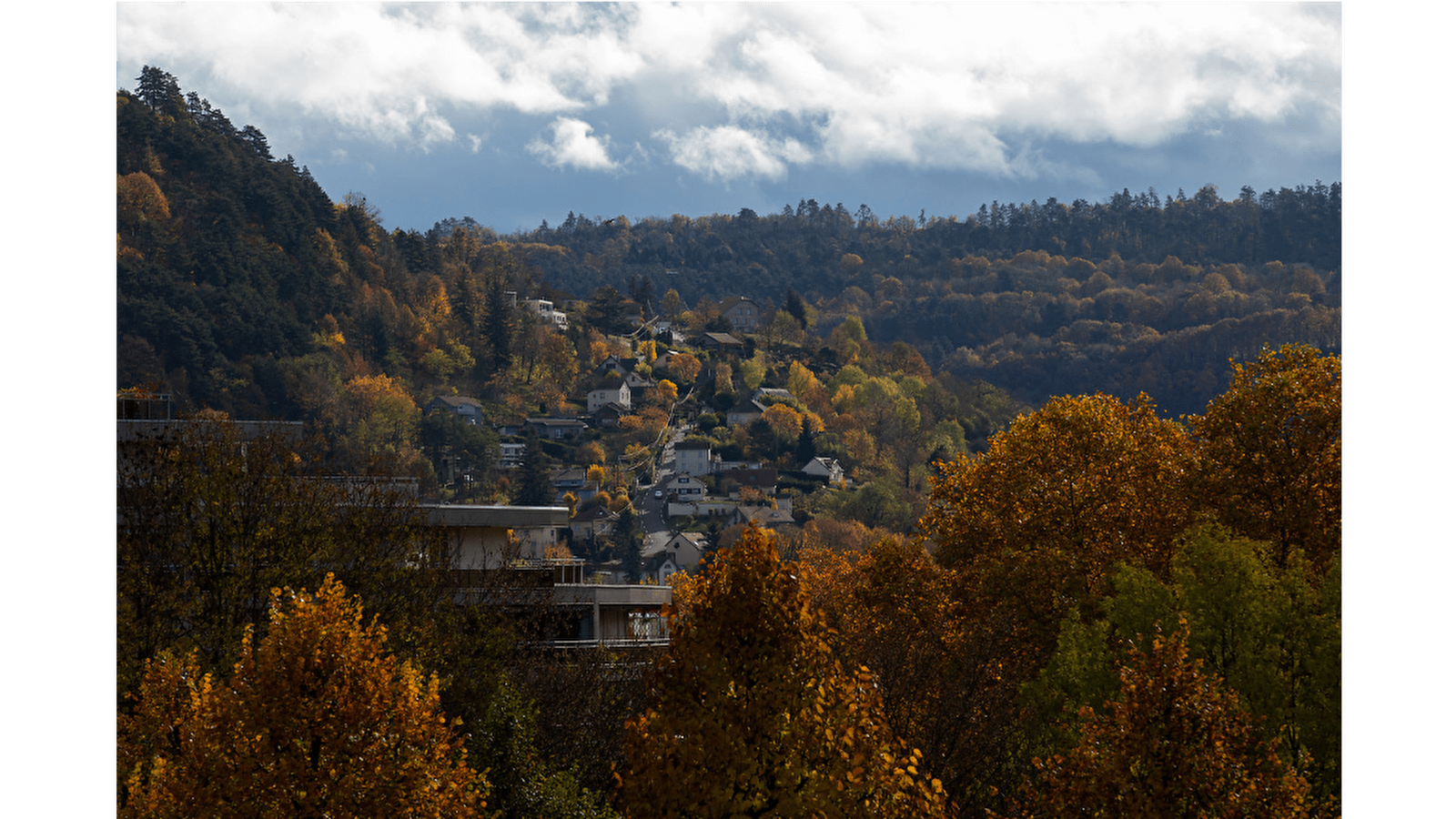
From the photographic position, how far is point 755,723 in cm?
1028

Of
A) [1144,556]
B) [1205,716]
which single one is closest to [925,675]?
[1144,556]

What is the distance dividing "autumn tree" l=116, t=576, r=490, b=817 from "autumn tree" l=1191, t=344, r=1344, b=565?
13.6 meters

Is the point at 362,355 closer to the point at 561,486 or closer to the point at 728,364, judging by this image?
the point at 561,486

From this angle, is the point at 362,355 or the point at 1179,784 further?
the point at 362,355

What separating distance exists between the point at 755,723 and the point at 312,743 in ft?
18.0

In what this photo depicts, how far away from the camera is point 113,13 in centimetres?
1373

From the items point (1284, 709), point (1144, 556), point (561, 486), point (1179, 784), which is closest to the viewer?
point (1179, 784)

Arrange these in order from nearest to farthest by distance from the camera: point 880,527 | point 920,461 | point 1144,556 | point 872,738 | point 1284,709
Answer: point 872,738 → point 1284,709 → point 1144,556 → point 880,527 → point 920,461

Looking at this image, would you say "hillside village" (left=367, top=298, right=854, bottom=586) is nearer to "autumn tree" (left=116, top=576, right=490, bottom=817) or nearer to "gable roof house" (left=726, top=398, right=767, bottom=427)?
"gable roof house" (left=726, top=398, right=767, bottom=427)

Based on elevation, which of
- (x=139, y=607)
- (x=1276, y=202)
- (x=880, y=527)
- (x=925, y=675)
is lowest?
(x=880, y=527)

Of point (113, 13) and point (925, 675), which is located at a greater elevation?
point (113, 13)

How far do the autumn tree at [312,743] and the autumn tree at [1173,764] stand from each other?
256 inches

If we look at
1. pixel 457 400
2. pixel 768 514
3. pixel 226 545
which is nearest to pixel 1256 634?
pixel 226 545

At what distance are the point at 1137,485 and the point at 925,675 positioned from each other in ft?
21.2
